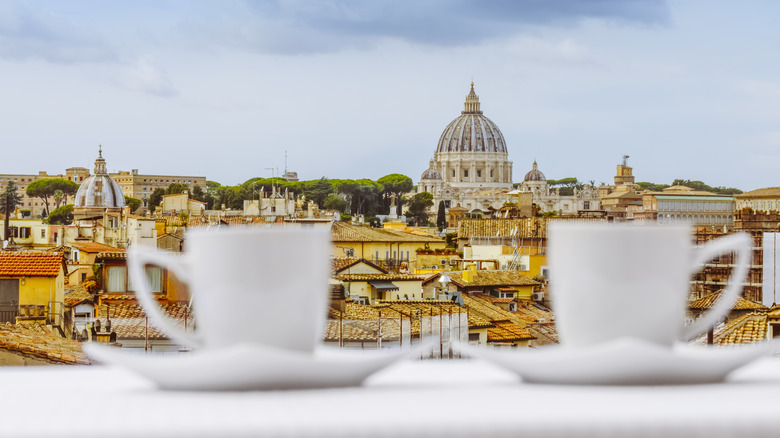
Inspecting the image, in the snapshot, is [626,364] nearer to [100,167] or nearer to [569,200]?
[100,167]

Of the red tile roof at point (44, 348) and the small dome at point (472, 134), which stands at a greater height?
the small dome at point (472, 134)

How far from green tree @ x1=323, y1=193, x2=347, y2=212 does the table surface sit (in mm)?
74563

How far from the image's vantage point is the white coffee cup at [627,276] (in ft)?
4.54

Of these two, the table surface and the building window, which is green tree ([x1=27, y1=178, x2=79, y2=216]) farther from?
the table surface

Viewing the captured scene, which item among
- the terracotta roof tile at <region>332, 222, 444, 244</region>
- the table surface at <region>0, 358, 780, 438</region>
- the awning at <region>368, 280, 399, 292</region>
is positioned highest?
the table surface at <region>0, 358, 780, 438</region>

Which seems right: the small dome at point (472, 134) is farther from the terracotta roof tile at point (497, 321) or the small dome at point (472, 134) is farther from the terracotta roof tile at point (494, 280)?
the terracotta roof tile at point (497, 321)

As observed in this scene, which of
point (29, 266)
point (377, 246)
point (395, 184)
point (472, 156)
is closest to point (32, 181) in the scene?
point (395, 184)

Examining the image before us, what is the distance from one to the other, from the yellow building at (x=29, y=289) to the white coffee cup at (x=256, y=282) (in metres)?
7.67

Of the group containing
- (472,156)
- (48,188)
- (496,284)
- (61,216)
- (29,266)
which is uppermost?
(472,156)

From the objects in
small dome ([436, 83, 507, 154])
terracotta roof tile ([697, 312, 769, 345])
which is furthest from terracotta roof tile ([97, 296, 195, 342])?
small dome ([436, 83, 507, 154])

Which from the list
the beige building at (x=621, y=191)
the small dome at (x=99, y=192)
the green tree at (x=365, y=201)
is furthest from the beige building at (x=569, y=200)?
the small dome at (x=99, y=192)

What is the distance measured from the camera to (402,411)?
1177mm

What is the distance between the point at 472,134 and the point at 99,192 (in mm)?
65910

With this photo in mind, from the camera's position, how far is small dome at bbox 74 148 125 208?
55.2m
